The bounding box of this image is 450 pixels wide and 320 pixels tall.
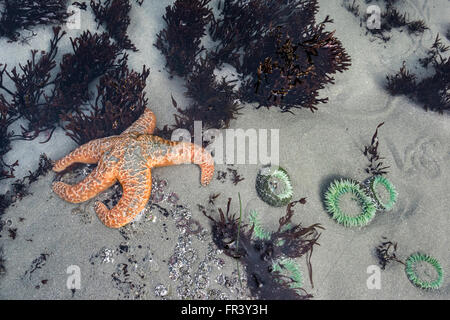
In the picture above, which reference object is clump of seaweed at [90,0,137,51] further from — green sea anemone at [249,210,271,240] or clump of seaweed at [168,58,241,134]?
green sea anemone at [249,210,271,240]

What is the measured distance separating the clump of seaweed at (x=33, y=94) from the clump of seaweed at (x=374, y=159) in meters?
6.70

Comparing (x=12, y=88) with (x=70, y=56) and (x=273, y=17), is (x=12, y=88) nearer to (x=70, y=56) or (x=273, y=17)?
(x=70, y=56)

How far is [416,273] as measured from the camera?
5074 mm

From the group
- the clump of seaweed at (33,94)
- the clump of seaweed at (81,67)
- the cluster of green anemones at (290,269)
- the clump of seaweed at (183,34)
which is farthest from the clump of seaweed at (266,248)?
the clump of seaweed at (33,94)

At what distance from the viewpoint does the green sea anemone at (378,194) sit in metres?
5.32

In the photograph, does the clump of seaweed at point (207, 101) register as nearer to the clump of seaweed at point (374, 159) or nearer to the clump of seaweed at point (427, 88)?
the clump of seaweed at point (374, 159)

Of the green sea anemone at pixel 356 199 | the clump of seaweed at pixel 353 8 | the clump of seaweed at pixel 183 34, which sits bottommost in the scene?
the green sea anemone at pixel 356 199

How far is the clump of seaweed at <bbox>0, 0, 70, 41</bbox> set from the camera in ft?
20.8

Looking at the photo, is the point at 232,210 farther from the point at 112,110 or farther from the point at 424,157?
the point at 424,157

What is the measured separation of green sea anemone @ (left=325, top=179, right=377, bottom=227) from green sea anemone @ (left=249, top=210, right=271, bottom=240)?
1301 millimetres

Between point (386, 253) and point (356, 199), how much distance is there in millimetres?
1073

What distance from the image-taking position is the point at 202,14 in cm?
632

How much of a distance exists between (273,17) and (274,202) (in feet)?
15.7

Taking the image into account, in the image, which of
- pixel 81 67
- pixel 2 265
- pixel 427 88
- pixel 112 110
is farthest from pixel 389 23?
pixel 2 265
